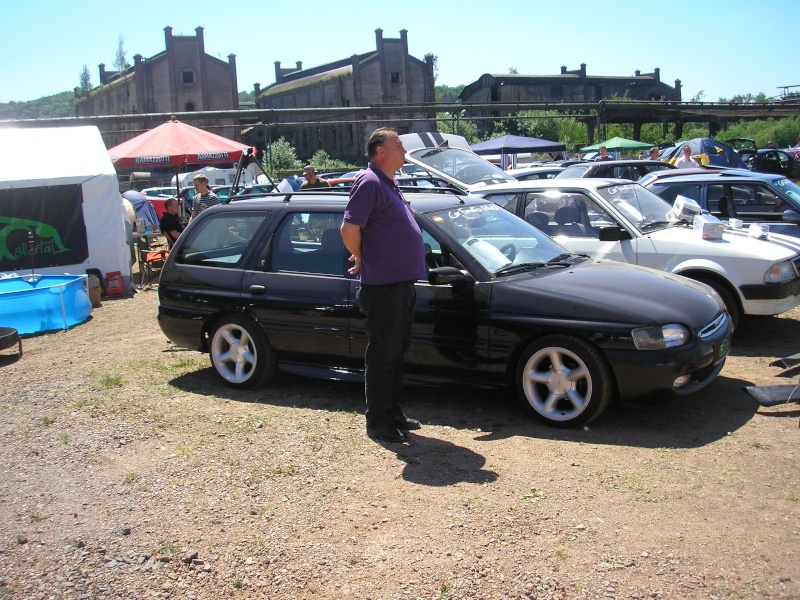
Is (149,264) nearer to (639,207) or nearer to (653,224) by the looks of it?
(639,207)

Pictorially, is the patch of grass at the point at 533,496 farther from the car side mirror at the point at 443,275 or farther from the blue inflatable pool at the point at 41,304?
the blue inflatable pool at the point at 41,304

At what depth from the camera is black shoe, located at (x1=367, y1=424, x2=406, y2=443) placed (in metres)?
4.84

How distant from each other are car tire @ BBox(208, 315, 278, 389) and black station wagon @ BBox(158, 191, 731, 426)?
0.01 m

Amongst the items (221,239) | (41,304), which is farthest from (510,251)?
(41,304)

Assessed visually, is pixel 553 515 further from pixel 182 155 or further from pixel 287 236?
pixel 182 155

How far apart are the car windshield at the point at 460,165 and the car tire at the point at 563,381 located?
5.92m

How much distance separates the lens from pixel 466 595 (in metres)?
3.05

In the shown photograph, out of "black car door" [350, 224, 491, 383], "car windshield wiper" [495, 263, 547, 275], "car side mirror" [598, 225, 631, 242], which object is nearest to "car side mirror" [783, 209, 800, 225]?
"car side mirror" [598, 225, 631, 242]

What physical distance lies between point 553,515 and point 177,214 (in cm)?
1056

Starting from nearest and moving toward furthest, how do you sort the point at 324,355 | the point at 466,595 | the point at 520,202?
the point at 466,595
the point at 324,355
the point at 520,202

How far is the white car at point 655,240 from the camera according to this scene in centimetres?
687

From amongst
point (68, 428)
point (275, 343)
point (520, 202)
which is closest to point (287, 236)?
point (275, 343)

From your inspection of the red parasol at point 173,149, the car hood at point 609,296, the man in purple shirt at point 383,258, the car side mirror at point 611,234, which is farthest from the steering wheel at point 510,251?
the red parasol at point 173,149

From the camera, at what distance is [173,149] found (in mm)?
13523
